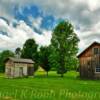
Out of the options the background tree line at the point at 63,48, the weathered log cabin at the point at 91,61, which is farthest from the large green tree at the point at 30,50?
the weathered log cabin at the point at 91,61

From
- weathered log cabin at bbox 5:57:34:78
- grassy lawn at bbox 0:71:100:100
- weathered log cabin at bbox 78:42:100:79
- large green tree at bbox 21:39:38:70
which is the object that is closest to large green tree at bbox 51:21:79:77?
weathered log cabin at bbox 5:57:34:78

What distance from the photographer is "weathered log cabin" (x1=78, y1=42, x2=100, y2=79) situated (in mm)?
52625

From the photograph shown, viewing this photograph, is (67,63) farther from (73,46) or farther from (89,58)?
(89,58)

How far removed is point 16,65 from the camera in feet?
218

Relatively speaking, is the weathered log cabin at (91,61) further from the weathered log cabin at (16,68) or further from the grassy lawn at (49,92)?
the grassy lawn at (49,92)

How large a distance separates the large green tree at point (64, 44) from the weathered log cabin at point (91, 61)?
1444 centimetres

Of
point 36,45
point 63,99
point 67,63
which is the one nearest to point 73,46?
point 67,63

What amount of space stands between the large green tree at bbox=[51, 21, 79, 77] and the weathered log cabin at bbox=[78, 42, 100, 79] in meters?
14.4

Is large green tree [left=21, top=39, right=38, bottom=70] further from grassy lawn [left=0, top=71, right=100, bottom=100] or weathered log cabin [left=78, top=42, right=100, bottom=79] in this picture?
grassy lawn [left=0, top=71, right=100, bottom=100]

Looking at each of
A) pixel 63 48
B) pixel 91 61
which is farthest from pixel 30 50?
pixel 91 61

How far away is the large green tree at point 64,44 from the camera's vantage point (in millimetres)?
69188

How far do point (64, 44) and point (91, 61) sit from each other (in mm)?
17143

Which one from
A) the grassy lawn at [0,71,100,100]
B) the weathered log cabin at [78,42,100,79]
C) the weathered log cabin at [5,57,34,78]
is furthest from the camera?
the weathered log cabin at [5,57,34,78]

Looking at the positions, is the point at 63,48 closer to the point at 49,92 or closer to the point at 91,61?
the point at 91,61
